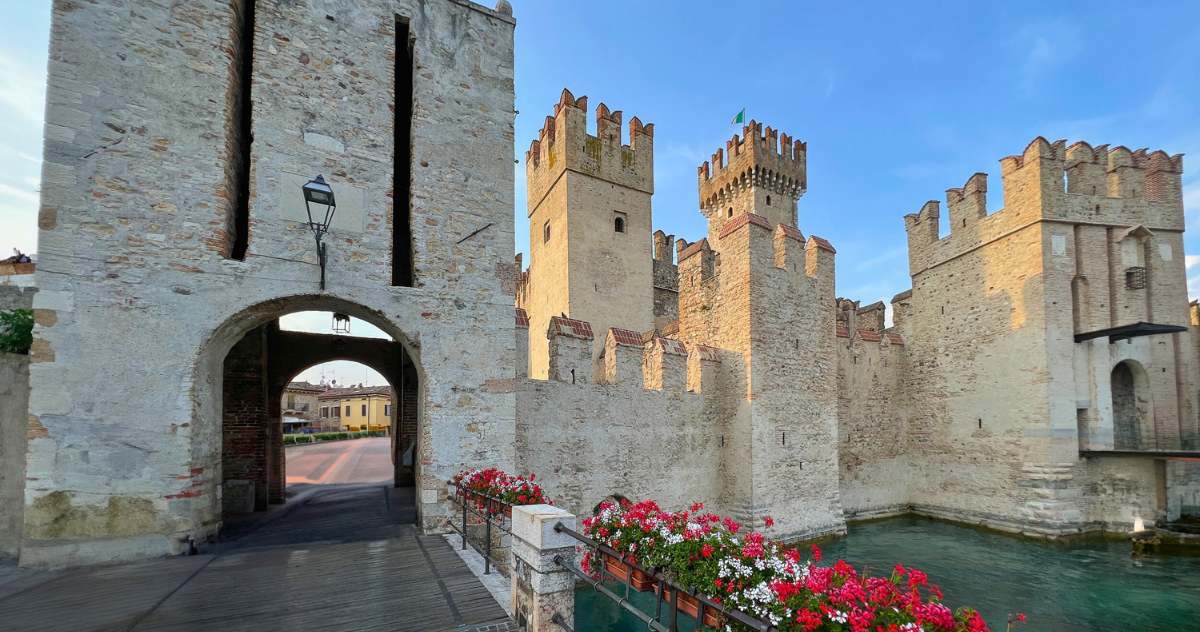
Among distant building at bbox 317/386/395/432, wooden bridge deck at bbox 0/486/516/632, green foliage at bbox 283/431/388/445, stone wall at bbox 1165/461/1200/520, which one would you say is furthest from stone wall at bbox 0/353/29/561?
distant building at bbox 317/386/395/432

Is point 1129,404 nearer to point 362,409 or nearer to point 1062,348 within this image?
point 1062,348

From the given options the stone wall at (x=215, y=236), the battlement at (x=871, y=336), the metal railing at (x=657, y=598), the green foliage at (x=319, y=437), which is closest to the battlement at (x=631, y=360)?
the stone wall at (x=215, y=236)

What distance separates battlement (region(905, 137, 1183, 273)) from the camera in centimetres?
1714

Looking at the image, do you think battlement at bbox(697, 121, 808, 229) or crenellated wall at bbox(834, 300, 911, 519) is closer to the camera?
crenellated wall at bbox(834, 300, 911, 519)

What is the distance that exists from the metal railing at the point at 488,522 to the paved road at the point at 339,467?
342 inches

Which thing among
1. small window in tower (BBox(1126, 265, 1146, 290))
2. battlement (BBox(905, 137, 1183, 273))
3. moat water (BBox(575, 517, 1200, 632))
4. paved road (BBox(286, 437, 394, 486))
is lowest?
moat water (BBox(575, 517, 1200, 632))

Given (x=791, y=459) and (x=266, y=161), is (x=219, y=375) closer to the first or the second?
(x=266, y=161)

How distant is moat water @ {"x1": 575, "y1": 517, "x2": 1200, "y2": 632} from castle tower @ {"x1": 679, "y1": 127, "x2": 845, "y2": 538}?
221cm

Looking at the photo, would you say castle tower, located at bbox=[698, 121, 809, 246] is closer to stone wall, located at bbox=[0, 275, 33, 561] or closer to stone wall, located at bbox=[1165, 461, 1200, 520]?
stone wall, located at bbox=[1165, 461, 1200, 520]

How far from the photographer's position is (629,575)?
4.03m

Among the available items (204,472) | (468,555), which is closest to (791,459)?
(468,555)

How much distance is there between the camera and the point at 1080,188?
58.4 ft

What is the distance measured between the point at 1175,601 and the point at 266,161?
65.4ft

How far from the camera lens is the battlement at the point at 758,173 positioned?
95.3 feet
